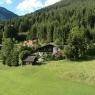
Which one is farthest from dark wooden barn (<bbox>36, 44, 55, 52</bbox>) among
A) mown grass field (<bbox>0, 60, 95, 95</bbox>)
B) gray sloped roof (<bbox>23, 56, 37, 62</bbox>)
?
mown grass field (<bbox>0, 60, 95, 95</bbox>)

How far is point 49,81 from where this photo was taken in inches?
2857

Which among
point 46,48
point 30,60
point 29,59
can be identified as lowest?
point 30,60

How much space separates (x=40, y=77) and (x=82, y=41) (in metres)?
40.8

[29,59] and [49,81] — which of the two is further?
[29,59]

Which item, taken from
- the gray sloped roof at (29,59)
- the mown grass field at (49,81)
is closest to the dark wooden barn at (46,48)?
the gray sloped roof at (29,59)

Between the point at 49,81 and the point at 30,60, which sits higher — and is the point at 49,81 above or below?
below

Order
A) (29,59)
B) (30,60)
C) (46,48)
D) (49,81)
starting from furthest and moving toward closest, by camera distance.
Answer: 1. (46,48)
2. (29,59)
3. (30,60)
4. (49,81)

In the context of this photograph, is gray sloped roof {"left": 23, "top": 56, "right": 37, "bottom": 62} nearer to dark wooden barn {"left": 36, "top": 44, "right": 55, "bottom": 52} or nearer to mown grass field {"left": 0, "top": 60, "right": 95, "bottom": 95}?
mown grass field {"left": 0, "top": 60, "right": 95, "bottom": 95}

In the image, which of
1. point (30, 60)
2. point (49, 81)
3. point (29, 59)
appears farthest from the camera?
point (29, 59)

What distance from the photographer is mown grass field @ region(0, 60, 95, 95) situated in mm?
61709

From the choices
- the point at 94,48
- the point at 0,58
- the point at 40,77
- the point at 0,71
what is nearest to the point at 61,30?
the point at 94,48

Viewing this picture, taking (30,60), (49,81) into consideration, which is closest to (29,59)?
(30,60)

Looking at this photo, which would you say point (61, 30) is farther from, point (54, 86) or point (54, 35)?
point (54, 86)

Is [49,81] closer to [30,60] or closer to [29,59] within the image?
[30,60]
